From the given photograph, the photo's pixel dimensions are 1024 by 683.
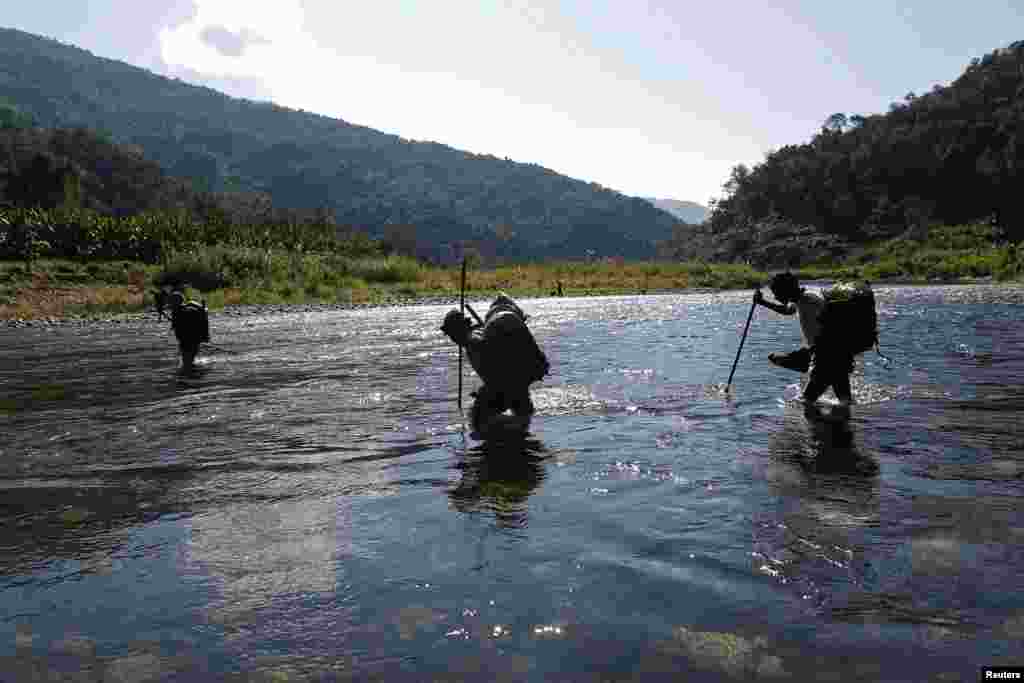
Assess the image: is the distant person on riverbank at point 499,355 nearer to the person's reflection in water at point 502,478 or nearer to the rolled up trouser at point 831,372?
the person's reflection in water at point 502,478

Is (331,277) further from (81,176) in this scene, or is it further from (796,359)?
(81,176)

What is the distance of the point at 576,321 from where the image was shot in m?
34.1

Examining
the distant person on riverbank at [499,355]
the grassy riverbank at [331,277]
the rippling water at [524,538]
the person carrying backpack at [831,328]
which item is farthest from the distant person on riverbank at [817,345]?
the grassy riverbank at [331,277]

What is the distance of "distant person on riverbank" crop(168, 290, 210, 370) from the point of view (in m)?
17.9

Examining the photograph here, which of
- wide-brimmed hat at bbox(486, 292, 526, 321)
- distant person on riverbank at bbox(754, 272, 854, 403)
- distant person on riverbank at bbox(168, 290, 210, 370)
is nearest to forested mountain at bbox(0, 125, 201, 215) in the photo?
distant person on riverbank at bbox(168, 290, 210, 370)

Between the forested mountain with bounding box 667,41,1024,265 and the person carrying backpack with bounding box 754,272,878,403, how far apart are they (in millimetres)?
126251

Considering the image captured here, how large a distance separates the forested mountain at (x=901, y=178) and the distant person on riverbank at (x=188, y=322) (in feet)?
409

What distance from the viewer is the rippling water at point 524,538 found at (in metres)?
4.24

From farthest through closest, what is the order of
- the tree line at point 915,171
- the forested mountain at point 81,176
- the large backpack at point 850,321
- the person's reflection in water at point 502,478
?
the tree line at point 915,171, the forested mountain at point 81,176, the large backpack at point 850,321, the person's reflection in water at point 502,478

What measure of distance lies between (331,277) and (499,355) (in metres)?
54.3

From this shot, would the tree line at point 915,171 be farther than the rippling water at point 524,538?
Yes

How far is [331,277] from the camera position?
62.6 metres

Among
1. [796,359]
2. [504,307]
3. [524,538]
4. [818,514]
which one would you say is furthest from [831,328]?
[524,538]

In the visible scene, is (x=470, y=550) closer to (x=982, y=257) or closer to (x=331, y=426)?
(x=331, y=426)
